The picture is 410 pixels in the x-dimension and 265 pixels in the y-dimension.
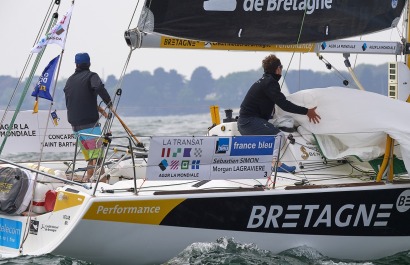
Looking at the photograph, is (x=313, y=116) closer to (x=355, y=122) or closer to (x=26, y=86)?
(x=355, y=122)

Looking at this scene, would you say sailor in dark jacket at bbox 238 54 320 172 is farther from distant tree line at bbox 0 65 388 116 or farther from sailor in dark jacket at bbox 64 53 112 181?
distant tree line at bbox 0 65 388 116

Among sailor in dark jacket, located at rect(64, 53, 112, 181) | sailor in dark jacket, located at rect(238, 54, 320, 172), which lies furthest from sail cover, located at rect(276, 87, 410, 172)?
sailor in dark jacket, located at rect(64, 53, 112, 181)

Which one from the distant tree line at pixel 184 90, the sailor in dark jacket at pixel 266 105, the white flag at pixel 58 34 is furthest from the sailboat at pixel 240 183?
the distant tree line at pixel 184 90

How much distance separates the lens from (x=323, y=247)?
7715 mm

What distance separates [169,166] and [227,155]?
491 mm

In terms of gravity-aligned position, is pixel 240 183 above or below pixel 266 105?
below

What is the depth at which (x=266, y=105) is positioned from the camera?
27.8 ft

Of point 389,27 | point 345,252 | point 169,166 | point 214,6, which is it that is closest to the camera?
point 169,166

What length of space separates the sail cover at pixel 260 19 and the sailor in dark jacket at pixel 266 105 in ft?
1.02

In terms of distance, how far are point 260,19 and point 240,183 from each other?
164cm

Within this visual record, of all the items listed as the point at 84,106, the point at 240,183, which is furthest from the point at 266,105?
the point at 84,106

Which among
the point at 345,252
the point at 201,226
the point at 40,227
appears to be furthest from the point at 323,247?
the point at 40,227

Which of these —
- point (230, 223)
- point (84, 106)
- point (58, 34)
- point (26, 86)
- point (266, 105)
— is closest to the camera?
point (230, 223)

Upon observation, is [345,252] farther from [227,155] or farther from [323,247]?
[227,155]
